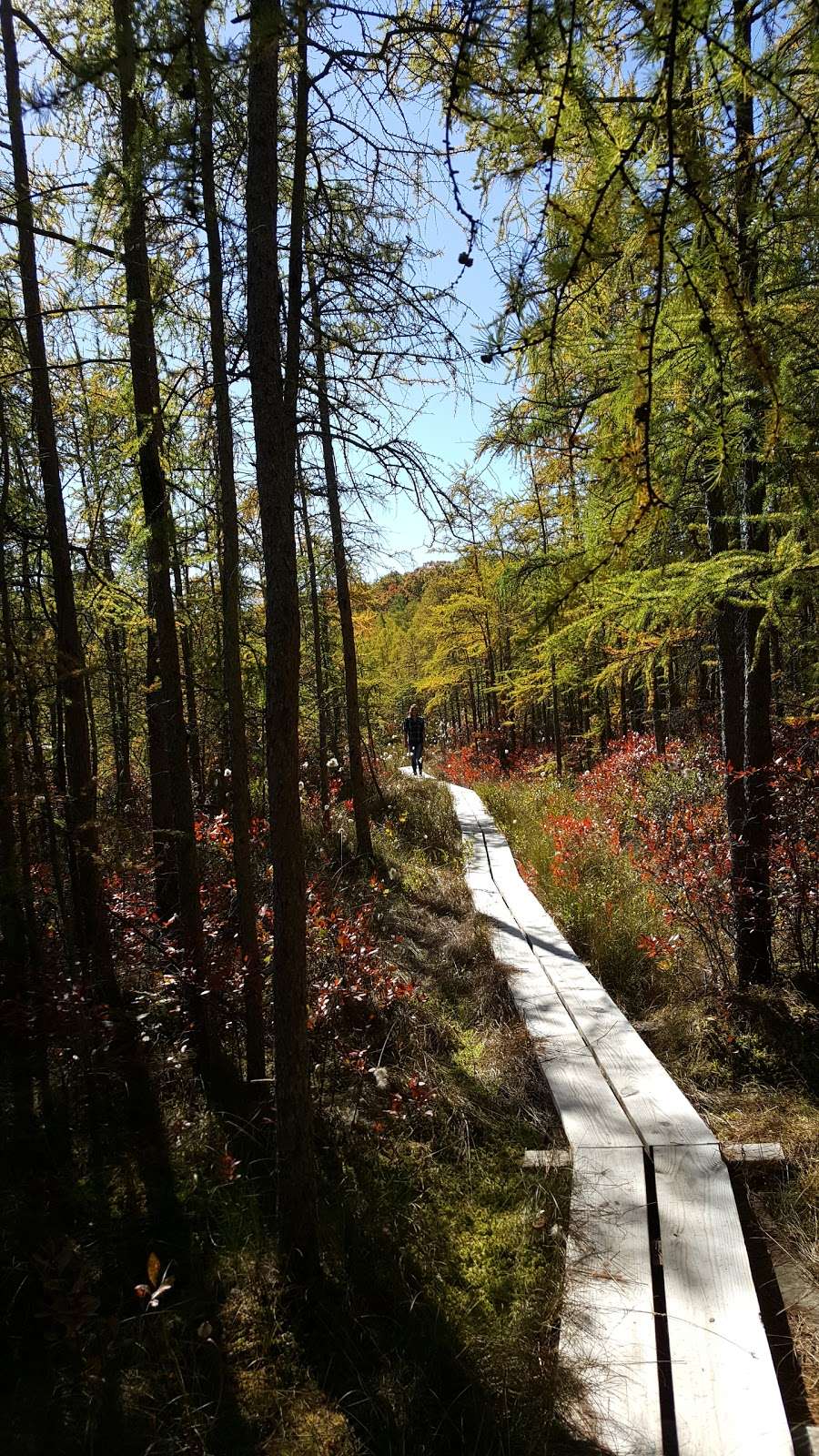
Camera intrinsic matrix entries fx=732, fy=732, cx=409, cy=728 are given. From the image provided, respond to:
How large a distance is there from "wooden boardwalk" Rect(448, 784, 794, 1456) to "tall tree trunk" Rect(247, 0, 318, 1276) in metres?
1.35

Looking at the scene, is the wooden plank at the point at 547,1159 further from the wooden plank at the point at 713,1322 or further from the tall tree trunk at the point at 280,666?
the tall tree trunk at the point at 280,666

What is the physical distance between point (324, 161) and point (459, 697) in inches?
1747

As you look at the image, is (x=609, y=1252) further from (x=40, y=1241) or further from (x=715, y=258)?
(x=715, y=258)

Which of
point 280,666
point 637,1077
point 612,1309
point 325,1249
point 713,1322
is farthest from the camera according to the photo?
point 637,1077

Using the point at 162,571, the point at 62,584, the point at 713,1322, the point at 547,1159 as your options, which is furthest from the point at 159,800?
the point at 713,1322

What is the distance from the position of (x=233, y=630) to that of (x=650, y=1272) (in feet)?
13.7

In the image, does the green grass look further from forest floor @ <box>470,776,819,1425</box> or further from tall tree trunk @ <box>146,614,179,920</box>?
tall tree trunk @ <box>146,614,179,920</box>

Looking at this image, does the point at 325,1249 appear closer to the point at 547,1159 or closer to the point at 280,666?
the point at 547,1159

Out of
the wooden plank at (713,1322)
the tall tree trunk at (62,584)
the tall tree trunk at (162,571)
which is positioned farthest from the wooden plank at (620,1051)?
the tall tree trunk at (62,584)

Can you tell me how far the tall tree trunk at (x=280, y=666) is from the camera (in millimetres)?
3275

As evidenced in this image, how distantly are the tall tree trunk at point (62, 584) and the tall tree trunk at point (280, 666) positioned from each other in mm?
2050

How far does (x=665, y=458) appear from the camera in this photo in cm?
478

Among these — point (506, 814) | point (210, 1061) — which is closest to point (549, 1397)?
point (210, 1061)

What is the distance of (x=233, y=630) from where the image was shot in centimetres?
499
